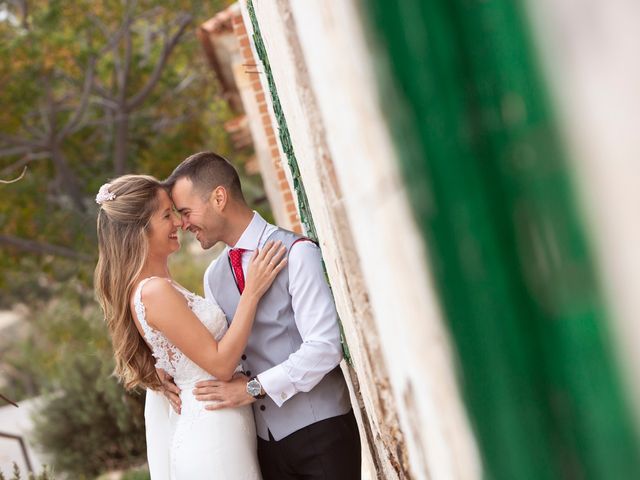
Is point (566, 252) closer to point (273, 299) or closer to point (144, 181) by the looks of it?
point (273, 299)

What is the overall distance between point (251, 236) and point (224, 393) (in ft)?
A: 1.89

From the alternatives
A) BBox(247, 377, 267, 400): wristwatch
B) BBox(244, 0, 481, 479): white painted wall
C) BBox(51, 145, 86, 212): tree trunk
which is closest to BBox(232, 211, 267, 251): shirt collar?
BBox(247, 377, 267, 400): wristwatch

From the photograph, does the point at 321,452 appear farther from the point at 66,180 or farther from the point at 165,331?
the point at 66,180

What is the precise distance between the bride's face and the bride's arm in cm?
18

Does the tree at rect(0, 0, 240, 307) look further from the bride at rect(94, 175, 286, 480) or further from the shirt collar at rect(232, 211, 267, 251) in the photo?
the shirt collar at rect(232, 211, 267, 251)

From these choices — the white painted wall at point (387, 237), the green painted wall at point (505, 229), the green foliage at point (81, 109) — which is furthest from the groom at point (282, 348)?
the green foliage at point (81, 109)

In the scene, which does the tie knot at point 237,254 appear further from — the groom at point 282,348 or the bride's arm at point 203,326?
the bride's arm at point 203,326

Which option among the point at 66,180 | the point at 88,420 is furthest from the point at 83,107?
the point at 88,420

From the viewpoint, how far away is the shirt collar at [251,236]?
11.1 ft

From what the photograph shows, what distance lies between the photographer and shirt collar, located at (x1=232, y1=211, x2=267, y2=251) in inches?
134

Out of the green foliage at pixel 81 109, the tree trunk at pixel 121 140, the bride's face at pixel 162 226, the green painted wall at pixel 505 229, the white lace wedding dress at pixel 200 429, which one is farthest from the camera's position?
the tree trunk at pixel 121 140

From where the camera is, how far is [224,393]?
339cm

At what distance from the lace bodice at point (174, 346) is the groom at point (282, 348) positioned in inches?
3.6

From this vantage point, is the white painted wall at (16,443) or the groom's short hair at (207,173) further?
the white painted wall at (16,443)
